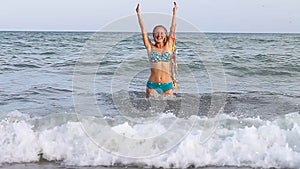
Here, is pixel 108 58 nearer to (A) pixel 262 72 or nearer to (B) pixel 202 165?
(A) pixel 262 72

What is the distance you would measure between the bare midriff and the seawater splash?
1320 millimetres

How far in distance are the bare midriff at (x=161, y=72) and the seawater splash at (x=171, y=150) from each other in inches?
52.0

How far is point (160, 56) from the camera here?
294 inches

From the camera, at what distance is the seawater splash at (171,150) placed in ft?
17.1

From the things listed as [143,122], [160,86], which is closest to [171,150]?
[143,122]

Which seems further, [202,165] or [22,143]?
[22,143]

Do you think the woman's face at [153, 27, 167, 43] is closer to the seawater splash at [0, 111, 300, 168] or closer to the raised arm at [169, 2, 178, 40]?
the raised arm at [169, 2, 178, 40]

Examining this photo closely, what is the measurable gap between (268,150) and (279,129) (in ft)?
2.53

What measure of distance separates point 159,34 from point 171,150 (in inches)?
96.6

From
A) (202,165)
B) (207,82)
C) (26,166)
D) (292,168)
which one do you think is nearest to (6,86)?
(207,82)

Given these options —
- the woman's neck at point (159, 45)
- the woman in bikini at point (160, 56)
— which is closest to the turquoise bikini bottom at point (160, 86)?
the woman in bikini at point (160, 56)

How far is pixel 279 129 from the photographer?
20.0 feet

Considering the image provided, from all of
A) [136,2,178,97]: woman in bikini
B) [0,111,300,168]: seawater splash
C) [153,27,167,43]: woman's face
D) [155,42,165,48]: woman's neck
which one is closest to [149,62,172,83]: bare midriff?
[136,2,178,97]: woman in bikini

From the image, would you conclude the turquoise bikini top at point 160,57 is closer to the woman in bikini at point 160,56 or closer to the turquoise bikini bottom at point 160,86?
the woman in bikini at point 160,56
